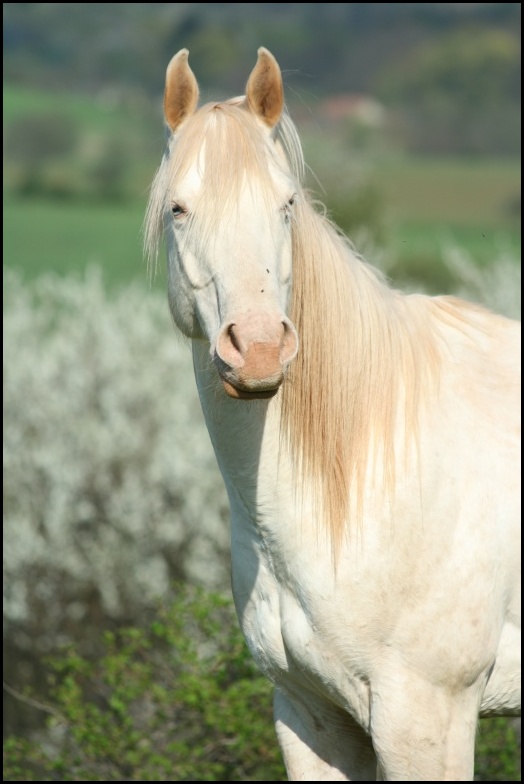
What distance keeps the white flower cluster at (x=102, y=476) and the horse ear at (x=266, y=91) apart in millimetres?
4463

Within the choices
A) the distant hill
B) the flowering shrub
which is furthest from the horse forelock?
the distant hill

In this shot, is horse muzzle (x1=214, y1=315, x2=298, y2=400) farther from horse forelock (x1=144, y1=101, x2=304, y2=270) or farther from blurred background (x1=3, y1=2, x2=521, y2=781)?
blurred background (x1=3, y1=2, x2=521, y2=781)

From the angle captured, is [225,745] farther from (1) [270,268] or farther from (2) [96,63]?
(2) [96,63]

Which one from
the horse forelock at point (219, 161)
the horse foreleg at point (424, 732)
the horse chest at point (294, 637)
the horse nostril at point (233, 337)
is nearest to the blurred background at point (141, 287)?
the horse forelock at point (219, 161)

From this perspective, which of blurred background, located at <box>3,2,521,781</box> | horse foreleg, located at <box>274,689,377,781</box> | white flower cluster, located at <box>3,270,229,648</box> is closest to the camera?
horse foreleg, located at <box>274,689,377,781</box>

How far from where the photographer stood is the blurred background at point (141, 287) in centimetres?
428

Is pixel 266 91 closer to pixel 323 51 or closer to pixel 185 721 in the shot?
pixel 185 721

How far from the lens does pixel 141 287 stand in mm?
9719

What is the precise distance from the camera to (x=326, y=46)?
19.4 metres

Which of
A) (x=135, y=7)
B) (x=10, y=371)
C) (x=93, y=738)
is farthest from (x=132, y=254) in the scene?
(x=93, y=738)

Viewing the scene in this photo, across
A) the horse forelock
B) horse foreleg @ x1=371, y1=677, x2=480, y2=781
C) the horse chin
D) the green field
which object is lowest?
horse foreleg @ x1=371, y1=677, x2=480, y2=781

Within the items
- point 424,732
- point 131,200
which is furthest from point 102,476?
point 131,200

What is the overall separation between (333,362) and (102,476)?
5.09m

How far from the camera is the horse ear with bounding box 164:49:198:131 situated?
240 centimetres
